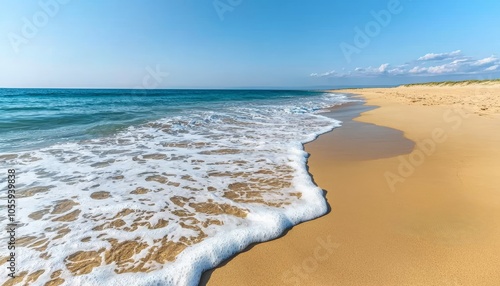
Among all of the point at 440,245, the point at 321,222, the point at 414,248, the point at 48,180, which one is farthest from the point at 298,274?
the point at 48,180

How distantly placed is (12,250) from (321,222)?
13.2 feet

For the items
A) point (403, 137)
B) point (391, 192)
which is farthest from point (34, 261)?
point (403, 137)

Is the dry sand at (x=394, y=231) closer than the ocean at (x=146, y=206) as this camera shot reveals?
Yes

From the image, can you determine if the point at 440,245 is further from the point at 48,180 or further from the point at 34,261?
the point at 48,180

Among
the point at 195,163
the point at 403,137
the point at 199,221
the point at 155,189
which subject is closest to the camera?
the point at 199,221

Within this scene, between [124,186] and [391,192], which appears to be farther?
[124,186]

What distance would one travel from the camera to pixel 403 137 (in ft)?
28.0

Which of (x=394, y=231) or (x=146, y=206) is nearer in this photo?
(x=394, y=231)

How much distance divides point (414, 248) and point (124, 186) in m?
4.85

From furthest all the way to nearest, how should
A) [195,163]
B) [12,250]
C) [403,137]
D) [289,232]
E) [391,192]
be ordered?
[403,137]
[195,163]
[391,192]
[289,232]
[12,250]

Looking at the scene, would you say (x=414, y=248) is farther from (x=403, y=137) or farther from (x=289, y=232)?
(x=403, y=137)

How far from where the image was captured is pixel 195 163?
6152mm

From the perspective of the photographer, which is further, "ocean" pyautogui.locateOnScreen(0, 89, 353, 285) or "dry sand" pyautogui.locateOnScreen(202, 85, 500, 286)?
"ocean" pyautogui.locateOnScreen(0, 89, 353, 285)

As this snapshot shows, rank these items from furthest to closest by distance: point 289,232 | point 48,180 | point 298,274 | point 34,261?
point 48,180
point 289,232
point 34,261
point 298,274
